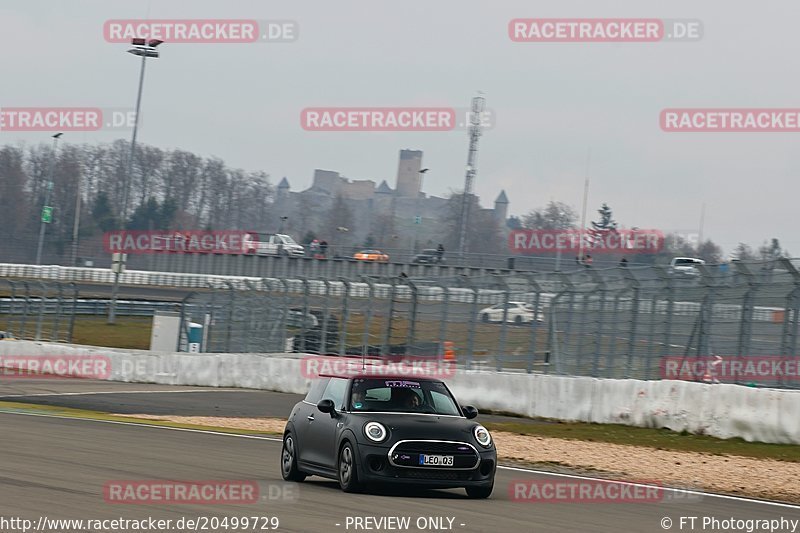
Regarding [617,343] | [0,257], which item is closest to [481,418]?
Result: [617,343]

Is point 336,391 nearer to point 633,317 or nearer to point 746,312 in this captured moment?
point 746,312

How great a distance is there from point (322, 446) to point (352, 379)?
2.48 ft

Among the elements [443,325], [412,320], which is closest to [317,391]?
[443,325]

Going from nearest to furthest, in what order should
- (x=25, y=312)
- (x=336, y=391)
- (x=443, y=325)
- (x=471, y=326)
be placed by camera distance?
(x=336, y=391)
(x=471, y=326)
(x=443, y=325)
(x=25, y=312)

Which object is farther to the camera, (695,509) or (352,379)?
(352,379)

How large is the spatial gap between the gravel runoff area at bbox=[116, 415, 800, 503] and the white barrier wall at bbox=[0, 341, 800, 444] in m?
1.57

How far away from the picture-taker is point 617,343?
74.6 ft

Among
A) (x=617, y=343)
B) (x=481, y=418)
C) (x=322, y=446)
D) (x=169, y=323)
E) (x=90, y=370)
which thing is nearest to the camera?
(x=322, y=446)

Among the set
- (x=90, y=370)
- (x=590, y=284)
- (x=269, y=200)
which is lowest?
(x=90, y=370)

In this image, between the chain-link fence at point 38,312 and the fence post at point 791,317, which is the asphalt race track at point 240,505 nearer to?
the fence post at point 791,317

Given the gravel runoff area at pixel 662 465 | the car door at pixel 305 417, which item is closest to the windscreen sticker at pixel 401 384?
the car door at pixel 305 417

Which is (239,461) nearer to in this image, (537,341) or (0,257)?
(537,341)

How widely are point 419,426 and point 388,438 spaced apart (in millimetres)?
335

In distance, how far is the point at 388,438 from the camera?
10.8 m
